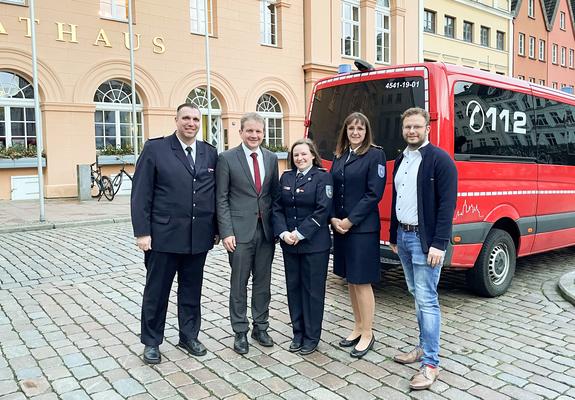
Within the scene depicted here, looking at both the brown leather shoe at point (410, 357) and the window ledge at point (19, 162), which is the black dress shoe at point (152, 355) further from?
the window ledge at point (19, 162)

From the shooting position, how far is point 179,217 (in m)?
4.01

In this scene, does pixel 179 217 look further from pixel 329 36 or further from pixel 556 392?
pixel 329 36

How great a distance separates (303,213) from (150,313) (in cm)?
144

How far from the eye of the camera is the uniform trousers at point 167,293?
4090mm

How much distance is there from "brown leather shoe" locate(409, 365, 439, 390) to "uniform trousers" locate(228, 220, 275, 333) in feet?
4.45

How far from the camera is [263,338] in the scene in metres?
4.39

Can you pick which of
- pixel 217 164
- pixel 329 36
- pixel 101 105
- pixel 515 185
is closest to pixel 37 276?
pixel 217 164

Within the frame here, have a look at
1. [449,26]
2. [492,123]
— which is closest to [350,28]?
[449,26]

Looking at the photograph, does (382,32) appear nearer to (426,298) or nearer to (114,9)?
(114,9)

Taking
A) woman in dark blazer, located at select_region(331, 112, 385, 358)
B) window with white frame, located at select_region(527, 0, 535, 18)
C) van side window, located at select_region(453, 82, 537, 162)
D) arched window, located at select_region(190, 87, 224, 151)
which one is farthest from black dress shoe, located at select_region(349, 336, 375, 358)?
window with white frame, located at select_region(527, 0, 535, 18)

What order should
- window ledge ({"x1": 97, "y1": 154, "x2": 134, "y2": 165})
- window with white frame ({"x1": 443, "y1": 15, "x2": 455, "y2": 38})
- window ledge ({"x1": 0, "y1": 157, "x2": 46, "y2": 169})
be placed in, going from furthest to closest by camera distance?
window with white frame ({"x1": 443, "y1": 15, "x2": 455, "y2": 38}) < window ledge ({"x1": 97, "y1": 154, "x2": 134, "y2": 165}) < window ledge ({"x1": 0, "y1": 157, "x2": 46, "y2": 169})

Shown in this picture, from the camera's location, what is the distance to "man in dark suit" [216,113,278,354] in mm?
4160

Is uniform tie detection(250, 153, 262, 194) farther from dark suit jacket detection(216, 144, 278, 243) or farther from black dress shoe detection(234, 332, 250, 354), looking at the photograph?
black dress shoe detection(234, 332, 250, 354)

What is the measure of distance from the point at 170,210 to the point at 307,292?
1.28 metres
